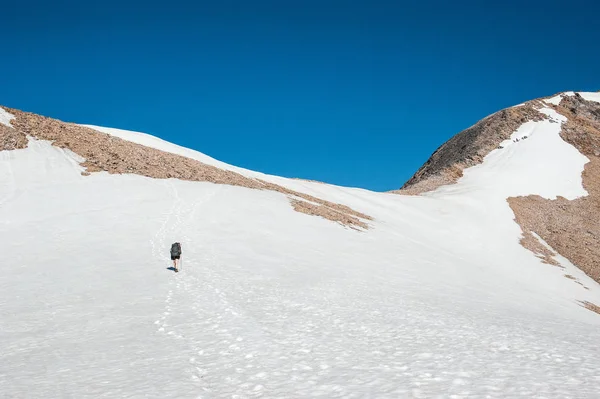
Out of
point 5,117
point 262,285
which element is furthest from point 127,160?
point 262,285

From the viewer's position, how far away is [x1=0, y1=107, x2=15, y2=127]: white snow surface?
127ft

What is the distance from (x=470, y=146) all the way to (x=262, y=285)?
75.1 meters

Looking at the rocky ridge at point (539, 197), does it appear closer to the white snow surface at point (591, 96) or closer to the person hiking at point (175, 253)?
the white snow surface at point (591, 96)

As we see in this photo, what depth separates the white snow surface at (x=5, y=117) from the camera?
38.7 metres

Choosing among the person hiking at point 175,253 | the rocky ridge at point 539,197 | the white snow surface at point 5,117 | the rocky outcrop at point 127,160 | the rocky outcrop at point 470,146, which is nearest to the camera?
the person hiking at point 175,253

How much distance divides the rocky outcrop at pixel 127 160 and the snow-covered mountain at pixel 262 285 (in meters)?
0.24

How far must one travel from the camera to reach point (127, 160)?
40.2 meters

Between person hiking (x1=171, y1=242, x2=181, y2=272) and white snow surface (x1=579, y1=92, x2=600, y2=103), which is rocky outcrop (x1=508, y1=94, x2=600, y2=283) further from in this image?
person hiking (x1=171, y1=242, x2=181, y2=272)

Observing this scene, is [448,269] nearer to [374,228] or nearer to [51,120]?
[374,228]

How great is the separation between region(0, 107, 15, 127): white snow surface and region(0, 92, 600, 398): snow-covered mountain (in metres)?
0.20


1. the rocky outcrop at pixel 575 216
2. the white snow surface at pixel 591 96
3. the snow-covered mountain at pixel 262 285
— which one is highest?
the white snow surface at pixel 591 96

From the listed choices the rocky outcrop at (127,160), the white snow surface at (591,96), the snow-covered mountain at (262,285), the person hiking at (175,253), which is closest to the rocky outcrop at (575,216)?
the snow-covered mountain at (262,285)

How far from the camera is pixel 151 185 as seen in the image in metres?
35.7

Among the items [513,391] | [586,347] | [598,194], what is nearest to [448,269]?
[586,347]
